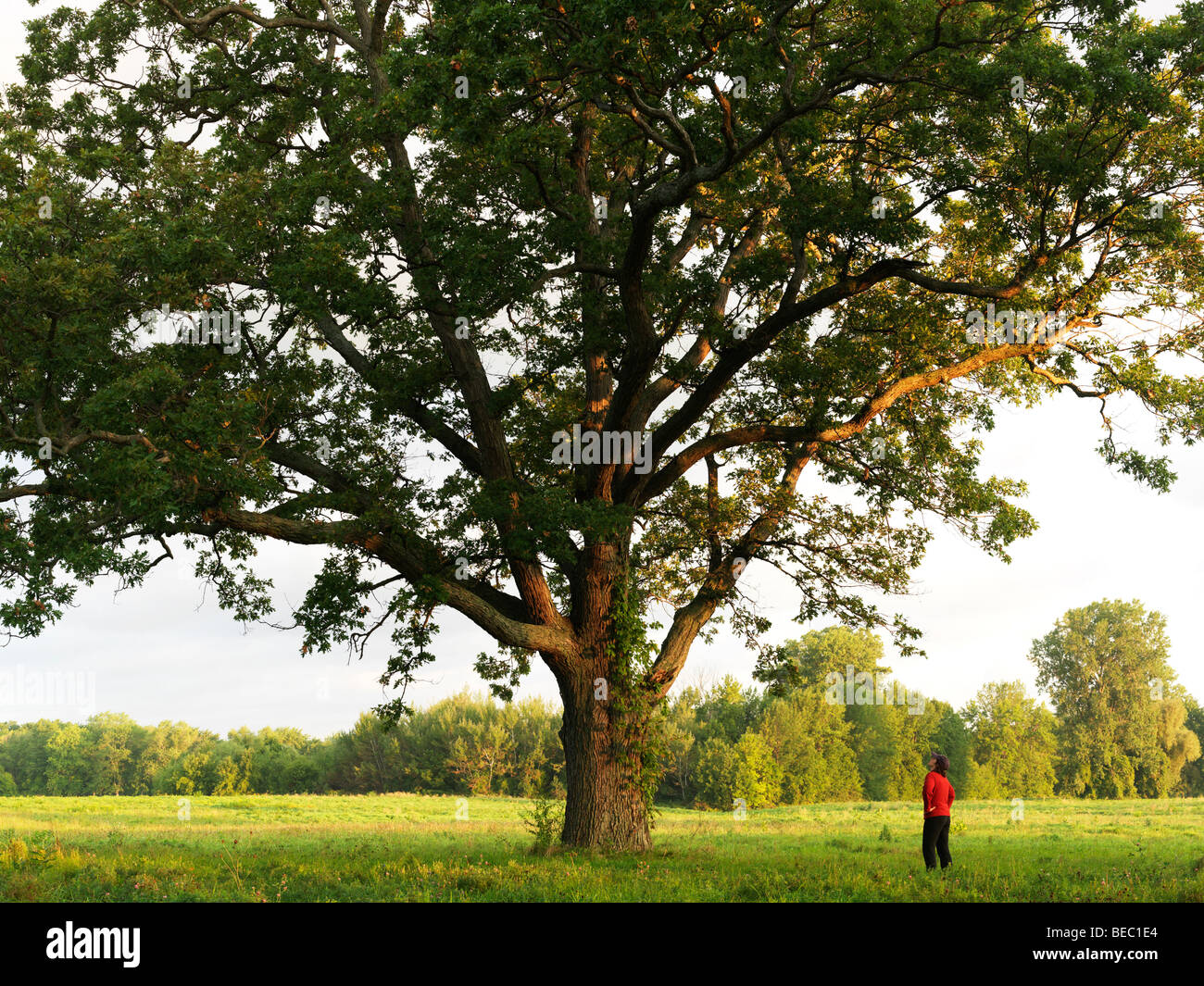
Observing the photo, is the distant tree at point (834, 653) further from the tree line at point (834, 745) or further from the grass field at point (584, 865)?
the grass field at point (584, 865)

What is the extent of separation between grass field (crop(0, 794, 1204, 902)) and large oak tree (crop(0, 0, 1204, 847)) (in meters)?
3.24

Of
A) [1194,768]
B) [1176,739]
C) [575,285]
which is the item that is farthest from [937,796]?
[1194,768]

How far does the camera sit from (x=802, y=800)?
224 ft

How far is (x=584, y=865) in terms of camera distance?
45.9ft

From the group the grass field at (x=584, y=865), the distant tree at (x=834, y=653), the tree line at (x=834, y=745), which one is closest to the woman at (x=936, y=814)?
the grass field at (x=584, y=865)

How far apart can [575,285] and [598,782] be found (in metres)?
9.86

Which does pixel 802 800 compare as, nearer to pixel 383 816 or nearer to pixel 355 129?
pixel 383 816

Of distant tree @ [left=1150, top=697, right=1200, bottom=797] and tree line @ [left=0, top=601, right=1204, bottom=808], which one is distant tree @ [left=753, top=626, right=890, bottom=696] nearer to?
tree line @ [left=0, top=601, right=1204, bottom=808]

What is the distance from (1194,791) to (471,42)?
8913 centimetres

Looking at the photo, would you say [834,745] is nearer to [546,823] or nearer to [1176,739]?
[1176,739]

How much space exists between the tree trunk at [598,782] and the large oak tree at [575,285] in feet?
0.21

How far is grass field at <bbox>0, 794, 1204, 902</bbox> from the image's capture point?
11.5 meters

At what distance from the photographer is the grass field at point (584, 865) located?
37.6 ft

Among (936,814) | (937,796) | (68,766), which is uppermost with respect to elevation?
(937,796)
